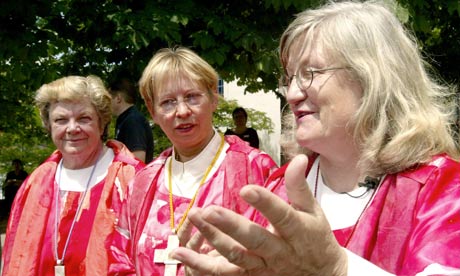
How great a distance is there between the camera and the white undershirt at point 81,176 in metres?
3.12

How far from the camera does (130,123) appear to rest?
4969 millimetres

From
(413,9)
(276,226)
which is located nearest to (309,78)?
(276,226)

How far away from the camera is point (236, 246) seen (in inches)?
47.6

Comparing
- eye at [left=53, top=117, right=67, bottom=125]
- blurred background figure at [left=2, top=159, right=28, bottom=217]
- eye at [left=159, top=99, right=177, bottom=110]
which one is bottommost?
blurred background figure at [left=2, top=159, right=28, bottom=217]

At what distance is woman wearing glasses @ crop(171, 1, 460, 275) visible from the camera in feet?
5.13

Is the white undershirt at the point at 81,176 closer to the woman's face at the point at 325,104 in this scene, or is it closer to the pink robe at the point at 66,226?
the pink robe at the point at 66,226

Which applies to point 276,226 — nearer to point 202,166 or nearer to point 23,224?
point 202,166

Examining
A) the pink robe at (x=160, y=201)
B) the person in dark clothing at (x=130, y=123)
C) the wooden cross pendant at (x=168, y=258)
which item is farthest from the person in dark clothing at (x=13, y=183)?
the wooden cross pendant at (x=168, y=258)

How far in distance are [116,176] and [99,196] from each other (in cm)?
13

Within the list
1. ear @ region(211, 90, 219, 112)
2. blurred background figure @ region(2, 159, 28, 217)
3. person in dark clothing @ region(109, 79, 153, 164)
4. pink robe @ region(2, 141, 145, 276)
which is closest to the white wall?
blurred background figure @ region(2, 159, 28, 217)

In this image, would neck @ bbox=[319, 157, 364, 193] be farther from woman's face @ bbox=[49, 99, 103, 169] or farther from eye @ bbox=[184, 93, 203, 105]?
woman's face @ bbox=[49, 99, 103, 169]

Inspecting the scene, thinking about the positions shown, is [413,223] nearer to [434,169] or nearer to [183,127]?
[434,169]

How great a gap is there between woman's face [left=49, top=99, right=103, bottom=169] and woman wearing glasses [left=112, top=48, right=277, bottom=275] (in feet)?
1.55

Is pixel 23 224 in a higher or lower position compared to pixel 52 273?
higher
